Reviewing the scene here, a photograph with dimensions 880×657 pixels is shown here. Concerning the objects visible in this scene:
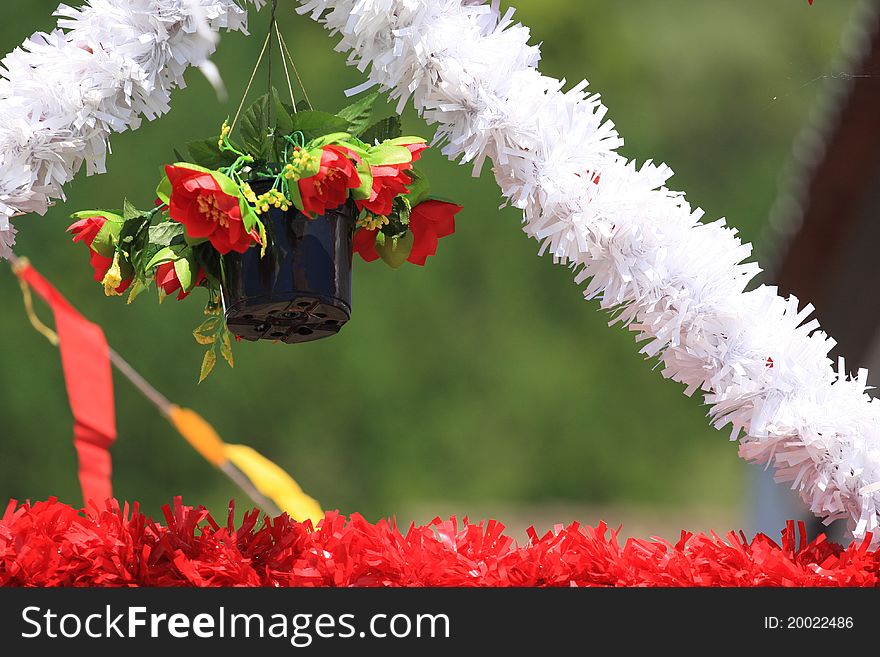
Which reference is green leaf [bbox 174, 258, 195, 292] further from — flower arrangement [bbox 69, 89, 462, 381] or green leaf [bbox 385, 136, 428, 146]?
green leaf [bbox 385, 136, 428, 146]

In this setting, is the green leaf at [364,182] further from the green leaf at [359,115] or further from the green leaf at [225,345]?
the green leaf at [225,345]

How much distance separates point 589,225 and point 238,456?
3.12 ft

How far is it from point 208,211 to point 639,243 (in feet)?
1.25

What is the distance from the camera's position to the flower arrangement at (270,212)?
1089 mm

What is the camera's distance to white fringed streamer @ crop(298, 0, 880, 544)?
1.11 metres

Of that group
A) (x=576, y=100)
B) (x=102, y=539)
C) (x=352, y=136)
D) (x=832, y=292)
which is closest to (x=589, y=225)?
(x=576, y=100)

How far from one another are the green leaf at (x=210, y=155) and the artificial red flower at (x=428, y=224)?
19 centimetres

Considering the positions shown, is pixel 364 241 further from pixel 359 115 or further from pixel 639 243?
pixel 639 243

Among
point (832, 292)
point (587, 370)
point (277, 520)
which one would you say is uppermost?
point (587, 370)

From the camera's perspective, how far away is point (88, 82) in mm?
1141
